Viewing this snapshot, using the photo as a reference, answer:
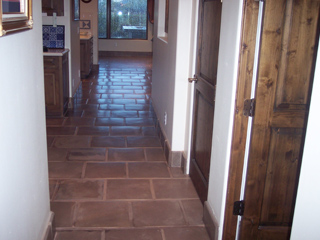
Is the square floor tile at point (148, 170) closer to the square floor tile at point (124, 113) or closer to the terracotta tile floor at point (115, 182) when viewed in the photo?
the terracotta tile floor at point (115, 182)

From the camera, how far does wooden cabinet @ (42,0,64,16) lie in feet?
17.6

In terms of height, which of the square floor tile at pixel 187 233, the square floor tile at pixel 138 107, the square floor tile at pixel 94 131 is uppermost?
the square floor tile at pixel 138 107

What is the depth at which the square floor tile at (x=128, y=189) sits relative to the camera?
3045 millimetres

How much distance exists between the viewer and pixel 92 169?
357cm

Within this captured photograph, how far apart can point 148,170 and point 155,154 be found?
458 mm

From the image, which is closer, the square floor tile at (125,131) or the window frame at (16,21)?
the window frame at (16,21)

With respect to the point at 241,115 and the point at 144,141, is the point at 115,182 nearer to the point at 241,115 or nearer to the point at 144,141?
the point at 144,141

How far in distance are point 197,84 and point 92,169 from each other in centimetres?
131

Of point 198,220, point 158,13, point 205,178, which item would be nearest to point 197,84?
point 205,178

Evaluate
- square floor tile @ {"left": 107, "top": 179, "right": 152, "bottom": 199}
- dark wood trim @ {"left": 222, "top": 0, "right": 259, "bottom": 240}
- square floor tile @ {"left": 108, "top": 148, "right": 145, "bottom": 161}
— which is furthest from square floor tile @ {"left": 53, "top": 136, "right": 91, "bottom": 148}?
dark wood trim @ {"left": 222, "top": 0, "right": 259, "bottom": 240}

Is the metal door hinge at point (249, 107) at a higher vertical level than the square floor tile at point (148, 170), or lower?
higher

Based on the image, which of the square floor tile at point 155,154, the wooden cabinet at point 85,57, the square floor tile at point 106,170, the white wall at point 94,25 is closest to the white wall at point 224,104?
the square floor tile at point 106,170

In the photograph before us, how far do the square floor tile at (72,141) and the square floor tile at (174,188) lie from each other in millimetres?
1271

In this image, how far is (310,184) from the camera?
1439 millimetres
